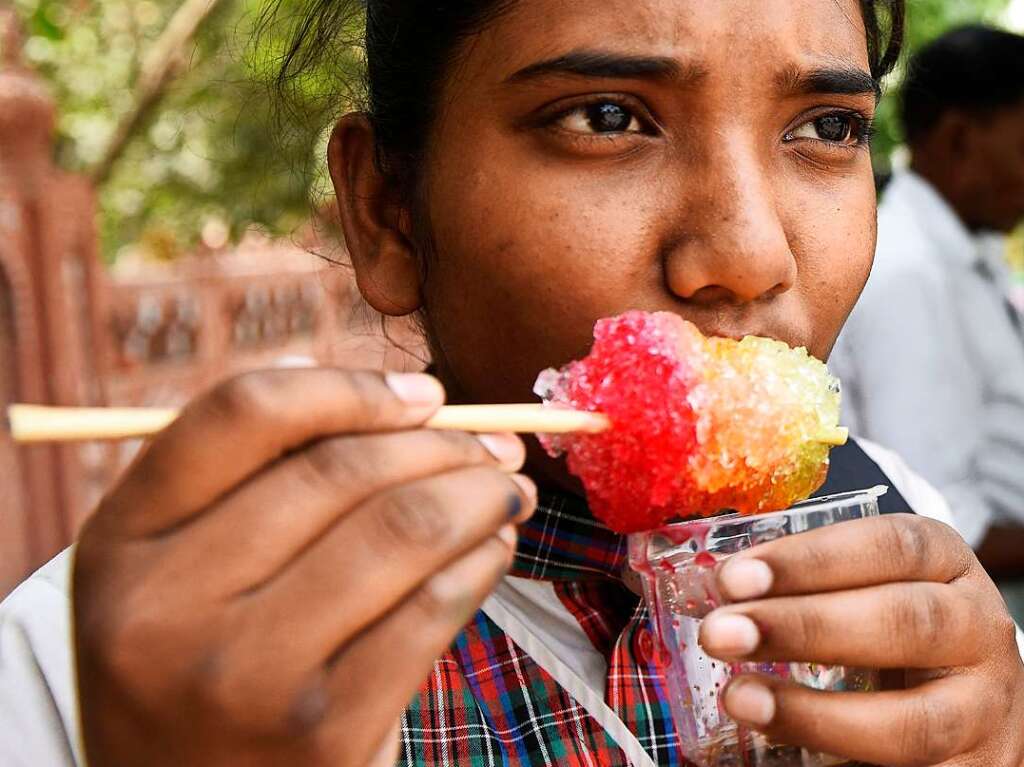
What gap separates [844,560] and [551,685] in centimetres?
62

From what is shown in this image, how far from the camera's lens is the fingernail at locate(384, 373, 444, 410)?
1.05 m

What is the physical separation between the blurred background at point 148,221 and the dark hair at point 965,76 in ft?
3.38

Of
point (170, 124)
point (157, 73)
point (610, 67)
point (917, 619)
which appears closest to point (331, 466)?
point (917, 619)

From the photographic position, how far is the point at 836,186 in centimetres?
172

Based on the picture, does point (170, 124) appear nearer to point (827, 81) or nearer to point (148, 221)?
point (148, 221)

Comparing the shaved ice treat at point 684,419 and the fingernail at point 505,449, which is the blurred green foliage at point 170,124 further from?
the fingernail at point 505,449

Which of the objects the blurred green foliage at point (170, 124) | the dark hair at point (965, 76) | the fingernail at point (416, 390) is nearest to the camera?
the fingernail at point (416, 390)

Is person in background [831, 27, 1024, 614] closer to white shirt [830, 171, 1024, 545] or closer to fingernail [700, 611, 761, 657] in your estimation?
white shirt [830, 171, 1024, 545]

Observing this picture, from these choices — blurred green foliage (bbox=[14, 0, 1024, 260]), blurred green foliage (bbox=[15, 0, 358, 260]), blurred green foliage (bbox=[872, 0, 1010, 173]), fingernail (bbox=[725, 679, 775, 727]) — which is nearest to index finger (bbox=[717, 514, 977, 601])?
fingernail (bbox=[725, 679, 775, 727])

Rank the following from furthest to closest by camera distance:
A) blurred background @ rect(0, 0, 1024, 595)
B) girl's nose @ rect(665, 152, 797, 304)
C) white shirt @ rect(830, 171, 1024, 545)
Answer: blurred background @ rect(0, 0, 1024, 595)
white shirt @ rect(830, 171, 1024, 545)
girl's nose @ rect(665, 152, 797, 304)

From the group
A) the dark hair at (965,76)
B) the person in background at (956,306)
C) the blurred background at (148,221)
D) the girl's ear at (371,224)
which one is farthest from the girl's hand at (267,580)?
the dark hair at (965,76)

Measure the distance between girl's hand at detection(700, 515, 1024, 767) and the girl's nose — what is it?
39 centimetres

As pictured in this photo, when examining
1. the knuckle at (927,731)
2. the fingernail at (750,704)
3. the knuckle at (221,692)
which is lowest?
the knuckle at (927,731)

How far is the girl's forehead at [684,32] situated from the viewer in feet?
4.90
